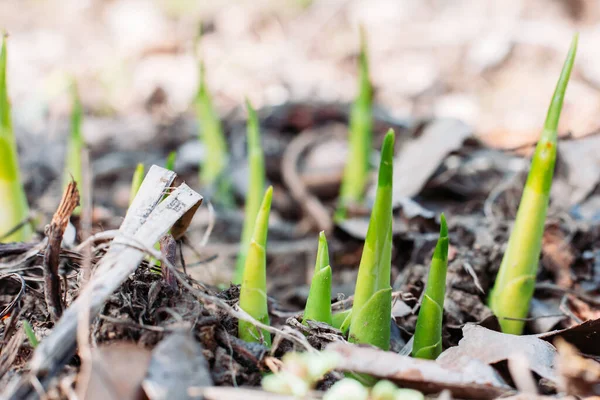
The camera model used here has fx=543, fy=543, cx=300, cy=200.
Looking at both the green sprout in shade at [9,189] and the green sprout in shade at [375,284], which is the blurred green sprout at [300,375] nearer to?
the green sprout in shade at [375,284]

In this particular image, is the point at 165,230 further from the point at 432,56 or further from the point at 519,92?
the point at 432,56

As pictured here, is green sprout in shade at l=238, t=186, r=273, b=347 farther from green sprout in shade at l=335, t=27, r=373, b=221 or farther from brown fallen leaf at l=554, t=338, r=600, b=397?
green sprout in shade at l=335, t=27, r=373, b=221

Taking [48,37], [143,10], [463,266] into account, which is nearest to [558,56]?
[463,266]

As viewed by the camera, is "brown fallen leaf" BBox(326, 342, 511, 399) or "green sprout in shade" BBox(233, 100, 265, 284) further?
"green sprout in shade" BBox(233, 100, 265, 284)

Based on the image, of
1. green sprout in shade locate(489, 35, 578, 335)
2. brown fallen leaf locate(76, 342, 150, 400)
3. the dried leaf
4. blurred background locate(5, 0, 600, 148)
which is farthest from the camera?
blurred background locate(5, 0, 600, 148)

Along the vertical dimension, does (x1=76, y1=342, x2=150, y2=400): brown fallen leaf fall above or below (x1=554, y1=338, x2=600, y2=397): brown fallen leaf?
below

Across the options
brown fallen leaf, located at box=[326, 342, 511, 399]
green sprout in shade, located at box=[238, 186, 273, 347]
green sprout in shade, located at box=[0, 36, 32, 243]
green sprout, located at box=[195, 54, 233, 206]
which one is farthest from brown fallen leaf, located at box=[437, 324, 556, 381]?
green sprout, located at box=[195, 54, 233, 206]
